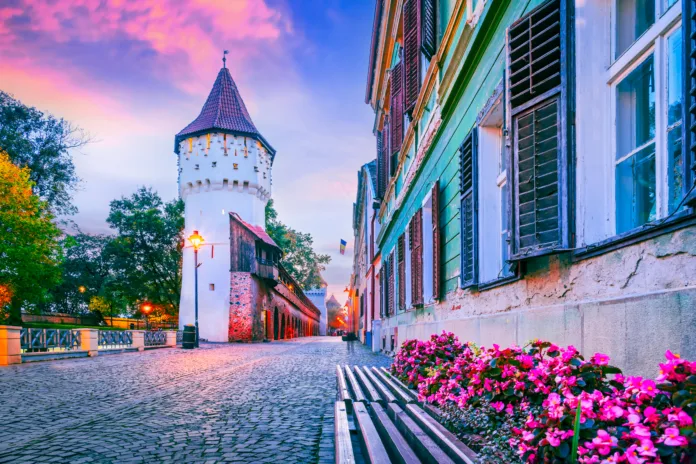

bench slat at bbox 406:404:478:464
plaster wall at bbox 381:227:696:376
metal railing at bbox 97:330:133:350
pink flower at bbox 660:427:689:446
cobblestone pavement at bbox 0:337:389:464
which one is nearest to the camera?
pink flower at bbox 660:427:689:446

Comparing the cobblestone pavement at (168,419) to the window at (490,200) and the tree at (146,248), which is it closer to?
the window at (490,200)

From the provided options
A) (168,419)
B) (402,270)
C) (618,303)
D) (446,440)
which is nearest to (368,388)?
(168,419)

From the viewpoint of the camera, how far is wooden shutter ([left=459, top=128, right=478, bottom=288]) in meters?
6.06

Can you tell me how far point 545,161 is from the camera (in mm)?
3971

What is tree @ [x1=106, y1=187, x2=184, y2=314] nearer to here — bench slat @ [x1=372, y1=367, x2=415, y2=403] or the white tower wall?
the white tower wall

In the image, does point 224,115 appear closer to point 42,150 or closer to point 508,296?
point 42,150

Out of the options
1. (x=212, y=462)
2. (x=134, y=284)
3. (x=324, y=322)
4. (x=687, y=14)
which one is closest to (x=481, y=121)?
(x=687, y=14)

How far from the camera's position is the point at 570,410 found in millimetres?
2111

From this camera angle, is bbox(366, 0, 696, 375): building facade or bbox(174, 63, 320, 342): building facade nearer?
bbox(366, 0, 696, 375): building facade

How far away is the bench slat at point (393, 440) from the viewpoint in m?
2.69

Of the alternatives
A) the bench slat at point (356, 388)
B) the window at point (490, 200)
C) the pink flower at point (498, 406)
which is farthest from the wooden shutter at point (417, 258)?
the pink flower at point (498, 406)

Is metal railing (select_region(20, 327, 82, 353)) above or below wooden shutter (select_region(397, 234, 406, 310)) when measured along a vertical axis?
below

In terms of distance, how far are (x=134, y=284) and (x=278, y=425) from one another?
40761 millimetres

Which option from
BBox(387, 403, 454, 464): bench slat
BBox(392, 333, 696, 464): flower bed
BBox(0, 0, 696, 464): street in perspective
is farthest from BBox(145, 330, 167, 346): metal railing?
BBox(392, 333, 696, 464): flower bed
